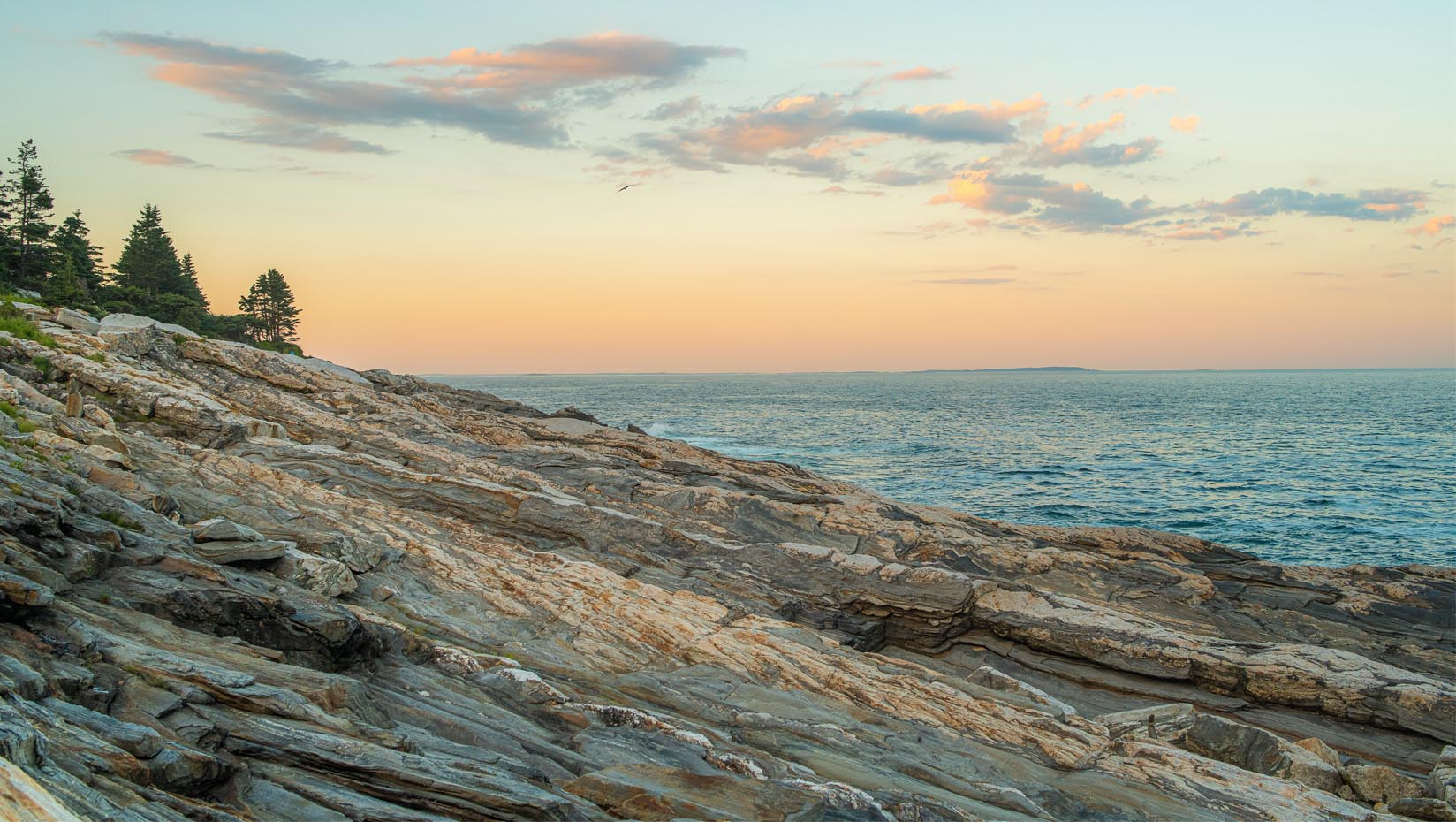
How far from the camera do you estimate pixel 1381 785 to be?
49.0ft

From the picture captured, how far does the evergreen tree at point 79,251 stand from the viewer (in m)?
61.2

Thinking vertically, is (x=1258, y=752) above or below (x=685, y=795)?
below

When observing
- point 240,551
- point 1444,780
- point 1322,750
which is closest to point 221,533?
point 240,551

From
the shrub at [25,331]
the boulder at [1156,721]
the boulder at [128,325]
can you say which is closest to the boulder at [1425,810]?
the boulder at [1156,721]

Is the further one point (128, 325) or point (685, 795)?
point (128, 325)

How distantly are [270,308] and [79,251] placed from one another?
82.5 feet

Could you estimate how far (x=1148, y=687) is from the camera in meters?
19.1

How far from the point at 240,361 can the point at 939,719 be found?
30.8 metres

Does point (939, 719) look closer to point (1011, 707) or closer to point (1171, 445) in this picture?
point (1011, 707)

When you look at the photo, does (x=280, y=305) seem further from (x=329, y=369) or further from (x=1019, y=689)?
(x=1019, y=689)

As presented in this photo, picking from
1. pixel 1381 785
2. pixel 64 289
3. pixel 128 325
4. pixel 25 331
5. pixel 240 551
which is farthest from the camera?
pixel 64 289

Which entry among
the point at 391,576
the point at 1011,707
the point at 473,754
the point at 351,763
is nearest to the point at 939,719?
the point at 1011,707

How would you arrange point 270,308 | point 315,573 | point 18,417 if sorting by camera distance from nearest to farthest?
1. point 315,573
2. point 18,417
3. point 270,308

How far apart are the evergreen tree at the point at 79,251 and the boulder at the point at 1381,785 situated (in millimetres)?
74319
